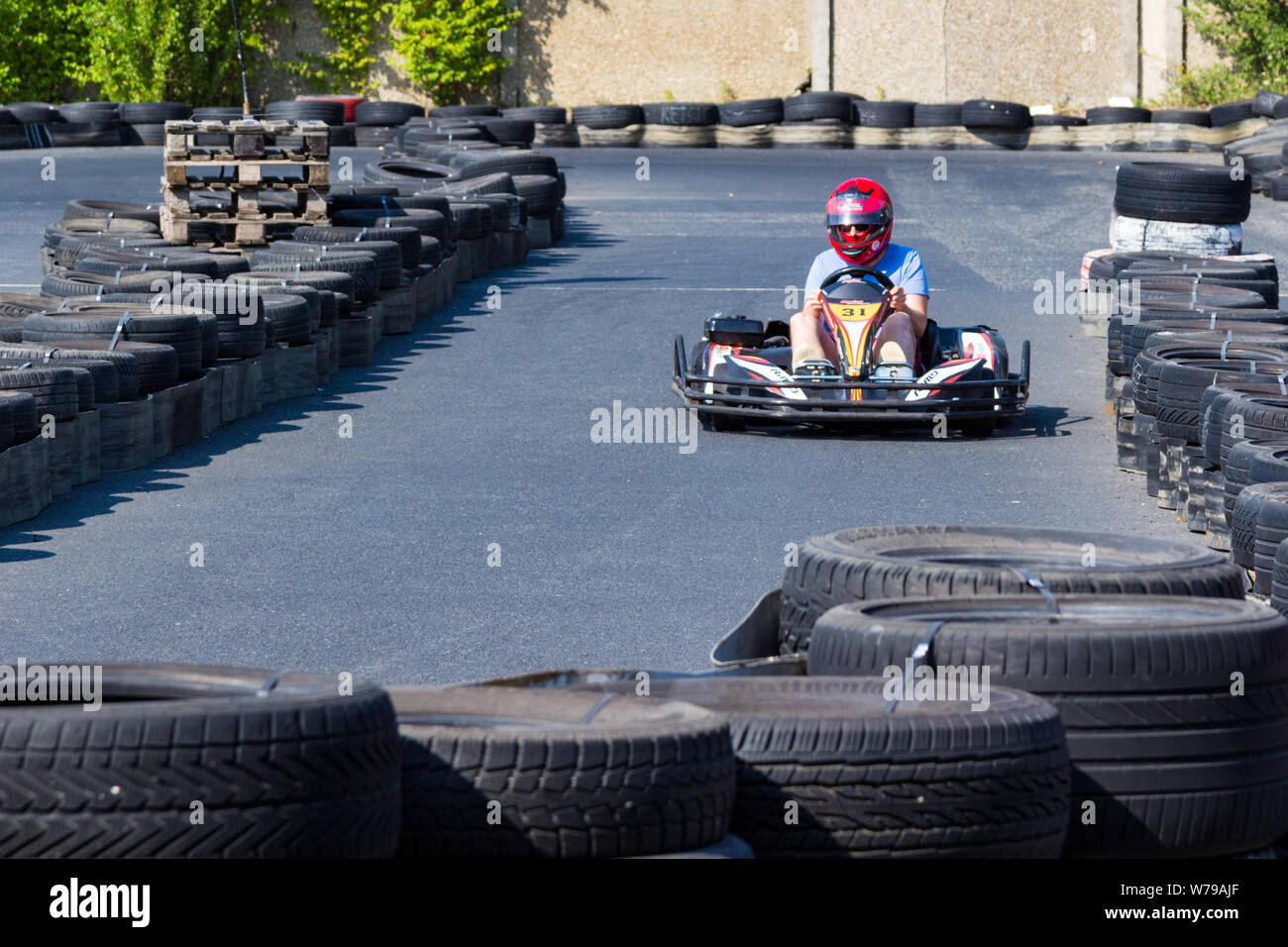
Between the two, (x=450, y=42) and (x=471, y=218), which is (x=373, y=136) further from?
(x=471, y=218)

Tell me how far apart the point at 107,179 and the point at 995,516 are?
1882 cm

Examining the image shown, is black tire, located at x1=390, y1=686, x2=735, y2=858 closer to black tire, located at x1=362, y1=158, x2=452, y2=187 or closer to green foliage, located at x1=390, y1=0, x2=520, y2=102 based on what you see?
black tire, located at x1=362, y1=158, x2=452, y2=187

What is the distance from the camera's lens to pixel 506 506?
24.1 ft

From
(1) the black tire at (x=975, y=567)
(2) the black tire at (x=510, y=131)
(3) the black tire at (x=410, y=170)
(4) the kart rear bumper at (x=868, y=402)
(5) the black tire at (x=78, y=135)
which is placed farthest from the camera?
(5) the black tire at (x=78, y=135)

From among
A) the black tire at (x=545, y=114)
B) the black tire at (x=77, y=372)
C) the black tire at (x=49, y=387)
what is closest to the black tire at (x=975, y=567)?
the black tire at (x=49, y=387)

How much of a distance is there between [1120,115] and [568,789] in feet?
89.2

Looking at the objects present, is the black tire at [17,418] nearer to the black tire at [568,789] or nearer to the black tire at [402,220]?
the black tire at [568,789]

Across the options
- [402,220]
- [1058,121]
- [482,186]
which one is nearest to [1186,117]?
[1058,121]

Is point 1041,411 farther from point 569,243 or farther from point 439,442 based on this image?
point 569,243

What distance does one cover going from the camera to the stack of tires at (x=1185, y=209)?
13.0 m

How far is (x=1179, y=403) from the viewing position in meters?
7.50

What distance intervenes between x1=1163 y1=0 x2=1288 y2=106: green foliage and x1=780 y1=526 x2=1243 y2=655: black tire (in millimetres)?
28950

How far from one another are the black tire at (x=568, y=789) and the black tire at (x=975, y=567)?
3.97 feet

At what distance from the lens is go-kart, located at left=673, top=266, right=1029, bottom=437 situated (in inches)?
346
